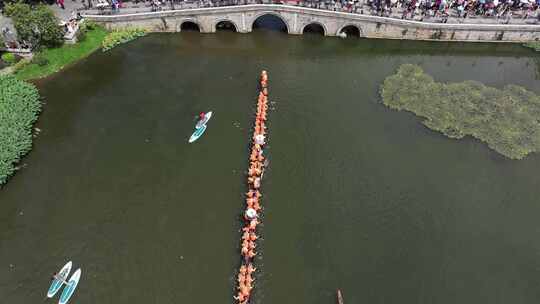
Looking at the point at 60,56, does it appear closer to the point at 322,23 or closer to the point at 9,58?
the point at 9,58

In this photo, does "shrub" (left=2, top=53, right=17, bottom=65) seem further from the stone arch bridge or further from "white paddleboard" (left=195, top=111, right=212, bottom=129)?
"white paddleboard" (left=195, top=111, right=212, bottom=129)

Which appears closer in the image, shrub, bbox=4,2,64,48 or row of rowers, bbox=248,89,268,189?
row of rowers, bbox=248,89,268,189

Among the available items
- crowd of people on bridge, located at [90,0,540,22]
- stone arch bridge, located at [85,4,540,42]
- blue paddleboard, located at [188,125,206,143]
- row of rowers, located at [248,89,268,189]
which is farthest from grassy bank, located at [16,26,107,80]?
row of rowers, located at [248,89,268,189]

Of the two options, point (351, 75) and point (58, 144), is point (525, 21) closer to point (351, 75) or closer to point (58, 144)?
point (351, 75)

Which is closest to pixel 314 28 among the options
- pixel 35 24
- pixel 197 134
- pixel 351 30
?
pixel 351 30

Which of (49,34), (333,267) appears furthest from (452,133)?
(49,34)
